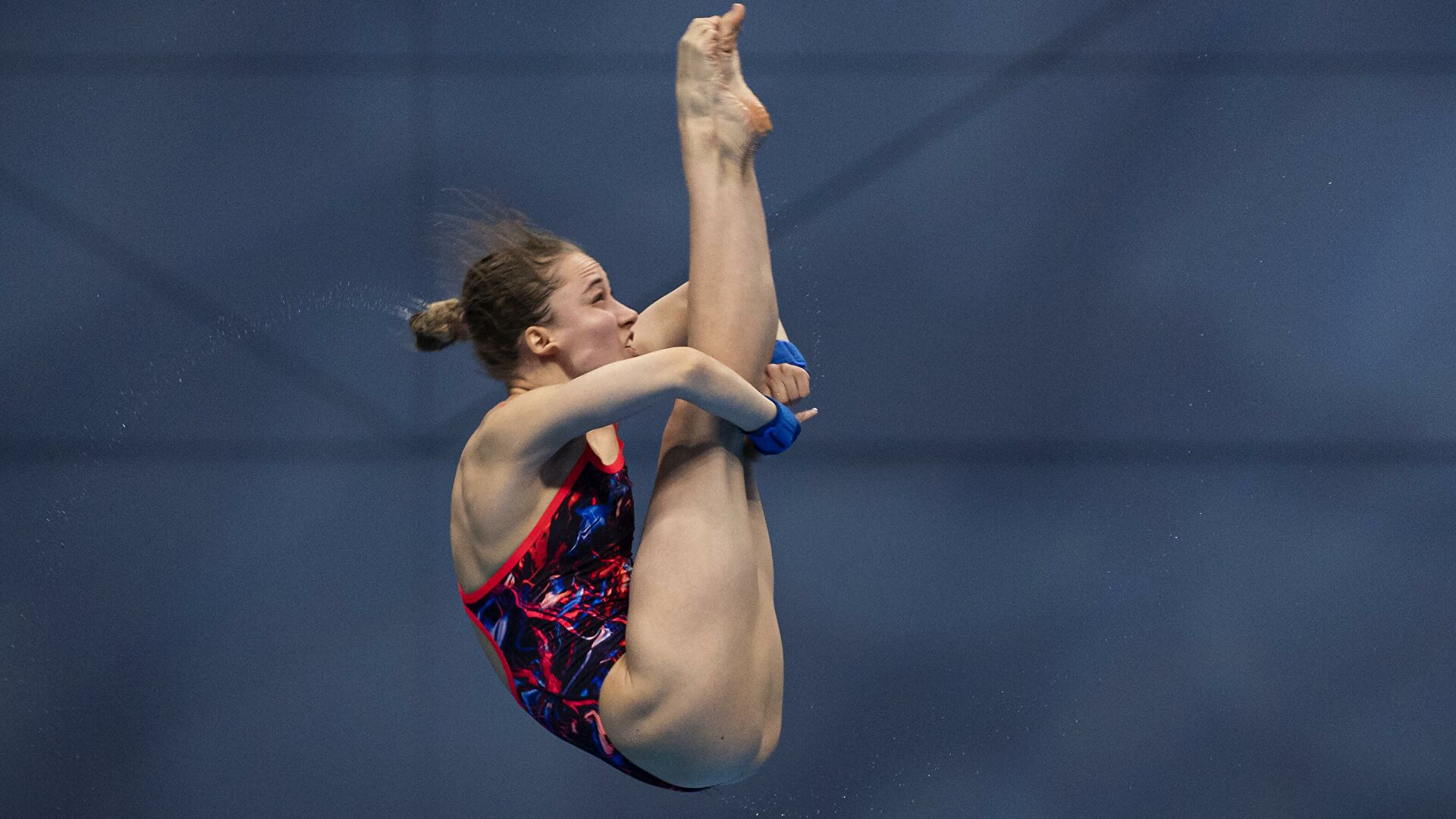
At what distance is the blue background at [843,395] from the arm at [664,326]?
4.08ft

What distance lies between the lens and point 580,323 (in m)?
2.13

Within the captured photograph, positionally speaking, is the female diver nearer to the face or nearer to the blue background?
the face

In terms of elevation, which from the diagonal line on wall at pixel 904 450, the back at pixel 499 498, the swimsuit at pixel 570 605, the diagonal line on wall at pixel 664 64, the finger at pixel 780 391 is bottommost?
the diagonal line on wall at pixel 904 450

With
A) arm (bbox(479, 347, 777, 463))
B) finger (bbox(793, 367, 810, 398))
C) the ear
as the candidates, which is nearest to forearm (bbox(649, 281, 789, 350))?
finger (bbox(793, 367, 810, 398))

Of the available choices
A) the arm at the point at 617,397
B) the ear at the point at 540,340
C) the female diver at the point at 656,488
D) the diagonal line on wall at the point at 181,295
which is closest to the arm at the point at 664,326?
the female diver at the point at 656,488

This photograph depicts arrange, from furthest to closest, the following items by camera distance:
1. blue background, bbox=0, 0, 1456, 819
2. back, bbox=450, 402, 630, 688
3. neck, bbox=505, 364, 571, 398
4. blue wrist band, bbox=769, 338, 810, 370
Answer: blue background, bbox=0, 0, 1456, 819
blue wrist band, bbox=769, 338, 810, 370
neck, bbox=505, 364, 571, 398
back, bbox=450, 402, 630, 688

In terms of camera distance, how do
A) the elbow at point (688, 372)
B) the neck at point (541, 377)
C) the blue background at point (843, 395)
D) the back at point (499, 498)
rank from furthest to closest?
the blue background at point (843, 395), the neck at point (541, 377), the back at point (499, 498), the elbow at point (688, 372)

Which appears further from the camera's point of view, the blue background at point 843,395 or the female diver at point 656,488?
the blue background at point 843,395

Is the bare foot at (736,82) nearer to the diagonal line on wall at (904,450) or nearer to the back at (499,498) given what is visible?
the back at (499,498)

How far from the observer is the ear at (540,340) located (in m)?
2.11

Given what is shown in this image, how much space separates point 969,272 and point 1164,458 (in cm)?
71

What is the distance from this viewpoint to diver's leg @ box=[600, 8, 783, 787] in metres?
1.99

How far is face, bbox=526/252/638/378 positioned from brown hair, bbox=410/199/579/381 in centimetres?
2

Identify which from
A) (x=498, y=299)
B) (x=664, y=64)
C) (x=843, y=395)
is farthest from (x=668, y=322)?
(x=664, y=64)
